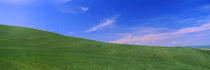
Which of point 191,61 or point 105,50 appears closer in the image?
point 191,61

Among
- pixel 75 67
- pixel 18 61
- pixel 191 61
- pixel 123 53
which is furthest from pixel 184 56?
pixel 18 61

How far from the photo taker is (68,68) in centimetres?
776

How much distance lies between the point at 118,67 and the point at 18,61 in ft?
23.2

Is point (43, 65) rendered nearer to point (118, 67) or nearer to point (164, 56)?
point (118, 67)

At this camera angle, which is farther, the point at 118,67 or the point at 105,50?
the point at 105,50

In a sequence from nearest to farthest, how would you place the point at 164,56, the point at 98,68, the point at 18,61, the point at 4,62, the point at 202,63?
the point at 4,62
the point at 18,61
the point at 98,68
the point at 202,63
the point at 164,56

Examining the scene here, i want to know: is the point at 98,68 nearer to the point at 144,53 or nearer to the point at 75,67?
the point at 75,67

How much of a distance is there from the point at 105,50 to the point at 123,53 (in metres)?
2.28

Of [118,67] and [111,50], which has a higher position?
[111,50]

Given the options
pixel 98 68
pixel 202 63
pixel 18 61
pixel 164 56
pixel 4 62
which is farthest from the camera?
pixel 164 56

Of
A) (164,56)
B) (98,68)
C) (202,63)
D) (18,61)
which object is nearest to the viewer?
(18,61)

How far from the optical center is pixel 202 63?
12742 mm

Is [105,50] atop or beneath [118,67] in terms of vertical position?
atop

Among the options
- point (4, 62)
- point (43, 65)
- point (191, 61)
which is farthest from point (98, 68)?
point (191, 61)
